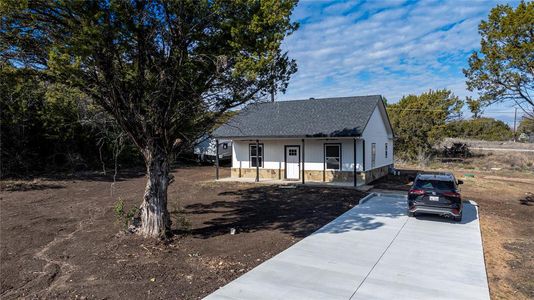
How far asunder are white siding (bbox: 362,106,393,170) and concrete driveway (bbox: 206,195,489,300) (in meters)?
9.92

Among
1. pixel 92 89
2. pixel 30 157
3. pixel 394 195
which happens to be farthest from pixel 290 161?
pixel 30 157

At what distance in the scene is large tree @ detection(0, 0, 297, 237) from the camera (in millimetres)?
6531

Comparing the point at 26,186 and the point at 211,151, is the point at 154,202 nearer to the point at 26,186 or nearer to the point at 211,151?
the point at 26,186

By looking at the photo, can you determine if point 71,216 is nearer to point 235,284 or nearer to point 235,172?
point 235,284

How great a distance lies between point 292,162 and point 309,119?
9.66ft

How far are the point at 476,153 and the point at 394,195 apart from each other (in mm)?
27529

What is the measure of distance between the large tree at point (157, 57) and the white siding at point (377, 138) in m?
12.2

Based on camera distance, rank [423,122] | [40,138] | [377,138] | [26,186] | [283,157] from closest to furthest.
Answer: [26,186]
[283,157]
[377,138]
[40,138]
[423,122]

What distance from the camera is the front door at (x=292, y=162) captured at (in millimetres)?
20625

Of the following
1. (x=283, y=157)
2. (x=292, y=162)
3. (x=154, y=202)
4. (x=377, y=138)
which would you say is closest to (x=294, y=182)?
(x=292, y=162)

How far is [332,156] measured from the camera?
771 inches

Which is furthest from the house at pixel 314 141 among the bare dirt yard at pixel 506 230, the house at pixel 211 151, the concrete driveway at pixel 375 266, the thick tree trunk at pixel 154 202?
the thick tree trunk at pixel 154 202

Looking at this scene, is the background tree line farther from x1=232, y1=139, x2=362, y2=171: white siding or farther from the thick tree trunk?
the thick tree trunk

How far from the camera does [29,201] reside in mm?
13930
